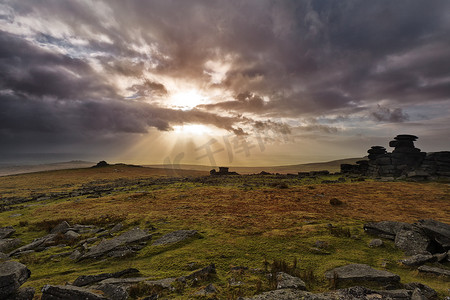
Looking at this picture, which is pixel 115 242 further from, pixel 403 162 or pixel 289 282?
pixel 403 162

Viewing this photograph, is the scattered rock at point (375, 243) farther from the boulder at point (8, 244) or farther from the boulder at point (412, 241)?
the boulder at point (8, 244)

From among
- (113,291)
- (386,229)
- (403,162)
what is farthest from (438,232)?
(403,162)

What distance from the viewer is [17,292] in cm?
590

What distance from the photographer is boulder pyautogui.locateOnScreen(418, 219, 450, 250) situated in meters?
9.22

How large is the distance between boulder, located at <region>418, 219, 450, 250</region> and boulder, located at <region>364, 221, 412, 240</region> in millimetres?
863

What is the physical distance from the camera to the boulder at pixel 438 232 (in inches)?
363

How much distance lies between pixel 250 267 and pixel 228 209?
10324 mm

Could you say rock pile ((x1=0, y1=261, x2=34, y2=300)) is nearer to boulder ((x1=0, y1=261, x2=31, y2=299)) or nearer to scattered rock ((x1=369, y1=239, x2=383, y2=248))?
boulder ((x1=0, y1=261, x2=31, y2=299))

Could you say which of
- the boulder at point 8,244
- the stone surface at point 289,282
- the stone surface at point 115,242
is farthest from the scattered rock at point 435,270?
the boulder at point 8,244

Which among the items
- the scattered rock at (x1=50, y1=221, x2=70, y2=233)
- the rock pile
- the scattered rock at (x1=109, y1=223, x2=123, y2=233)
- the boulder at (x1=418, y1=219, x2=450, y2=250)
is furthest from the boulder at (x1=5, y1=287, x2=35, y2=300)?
the boulder at (x1=418, y1=219, x2=450, y2=250)

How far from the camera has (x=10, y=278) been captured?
18.9 feet

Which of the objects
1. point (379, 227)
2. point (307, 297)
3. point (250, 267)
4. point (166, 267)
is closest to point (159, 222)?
point (166, 267)

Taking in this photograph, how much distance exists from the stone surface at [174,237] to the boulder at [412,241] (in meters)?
9.92

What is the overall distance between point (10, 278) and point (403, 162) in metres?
62.9
